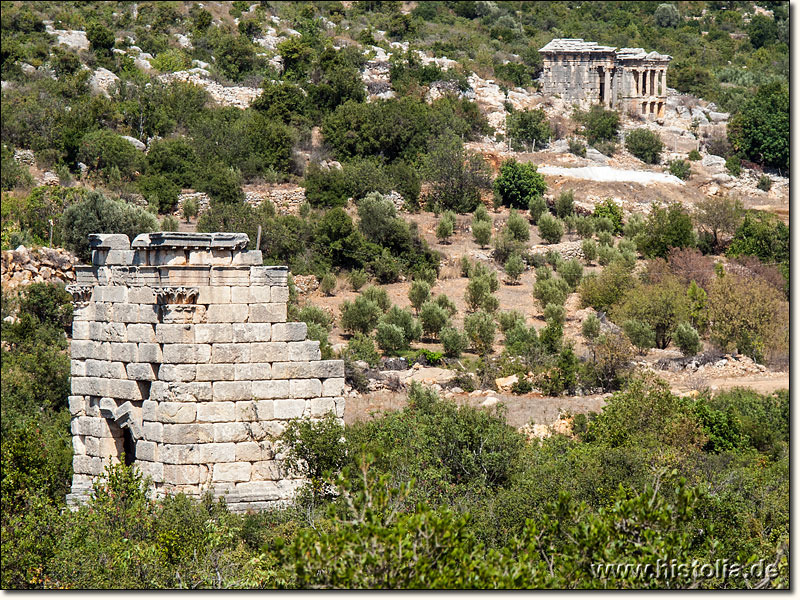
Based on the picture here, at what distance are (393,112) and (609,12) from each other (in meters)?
30.5

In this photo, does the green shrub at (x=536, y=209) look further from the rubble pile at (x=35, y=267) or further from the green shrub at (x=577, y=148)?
the rubble pile at (x=35, y=267)

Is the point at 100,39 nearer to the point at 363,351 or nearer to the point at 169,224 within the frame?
the point at 169,224

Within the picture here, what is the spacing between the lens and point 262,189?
1427 inches

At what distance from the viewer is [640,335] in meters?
28.0

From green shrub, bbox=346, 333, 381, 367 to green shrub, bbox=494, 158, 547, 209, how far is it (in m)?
13.5

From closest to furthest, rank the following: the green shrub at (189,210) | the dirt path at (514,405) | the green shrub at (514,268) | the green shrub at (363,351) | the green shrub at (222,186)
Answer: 1. the dirt path at (514,405)
2. the green shrub at (363,351)
3. the green shrub at (514,268)
4. the green shrub at (189,210)
5. the green shrub at (222,186)

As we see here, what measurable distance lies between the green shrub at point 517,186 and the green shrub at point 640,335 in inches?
442

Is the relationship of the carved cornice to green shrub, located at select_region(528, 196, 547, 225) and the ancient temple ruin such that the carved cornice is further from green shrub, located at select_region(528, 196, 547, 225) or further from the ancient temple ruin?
the ancient temple ruin

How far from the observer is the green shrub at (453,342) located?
89.5 feet

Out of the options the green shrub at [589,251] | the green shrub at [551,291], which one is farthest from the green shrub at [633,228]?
the green shrub at [551,291]

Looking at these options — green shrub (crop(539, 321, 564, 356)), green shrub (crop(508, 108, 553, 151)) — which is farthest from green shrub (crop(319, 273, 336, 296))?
green shrub (crop(508, 108, 553, 151))

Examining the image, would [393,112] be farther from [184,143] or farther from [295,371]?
[295,371]

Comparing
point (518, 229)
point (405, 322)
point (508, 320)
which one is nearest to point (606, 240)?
point (518, 229)

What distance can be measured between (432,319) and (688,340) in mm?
5471
